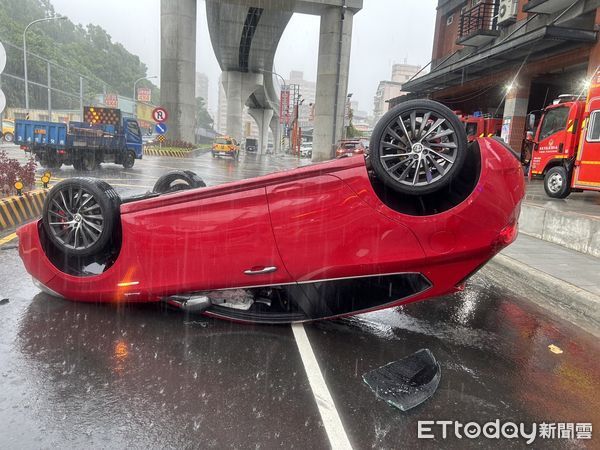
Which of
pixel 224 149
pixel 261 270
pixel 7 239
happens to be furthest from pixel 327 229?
pixel 224 149

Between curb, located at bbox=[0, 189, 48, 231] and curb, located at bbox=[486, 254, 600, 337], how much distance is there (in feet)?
25.0

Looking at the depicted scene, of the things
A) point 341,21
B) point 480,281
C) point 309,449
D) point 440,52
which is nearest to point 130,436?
point 309,449

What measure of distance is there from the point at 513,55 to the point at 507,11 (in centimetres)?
411

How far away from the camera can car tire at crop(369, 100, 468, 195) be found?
3217 mm

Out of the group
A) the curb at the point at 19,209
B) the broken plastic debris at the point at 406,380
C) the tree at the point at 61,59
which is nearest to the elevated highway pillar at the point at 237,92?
the tree at the point at 61,59

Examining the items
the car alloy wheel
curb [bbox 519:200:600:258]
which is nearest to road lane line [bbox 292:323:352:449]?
the car alloy wheel

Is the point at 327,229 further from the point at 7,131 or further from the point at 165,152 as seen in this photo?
the point at 7,131

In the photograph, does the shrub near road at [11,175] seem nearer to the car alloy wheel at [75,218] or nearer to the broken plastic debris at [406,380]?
the car alloy wheel at [75,218]

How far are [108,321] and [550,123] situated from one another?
546 inches

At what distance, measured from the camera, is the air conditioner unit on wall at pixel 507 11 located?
21.1m

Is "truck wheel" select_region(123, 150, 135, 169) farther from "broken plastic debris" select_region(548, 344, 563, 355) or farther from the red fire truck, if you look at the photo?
"broken plastic debris" select_region(548, 344, 563, 355)

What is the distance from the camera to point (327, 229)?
3.28 meters

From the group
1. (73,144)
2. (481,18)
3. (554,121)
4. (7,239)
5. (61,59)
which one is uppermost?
(61,59)

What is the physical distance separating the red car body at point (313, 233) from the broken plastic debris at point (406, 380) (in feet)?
1.54
